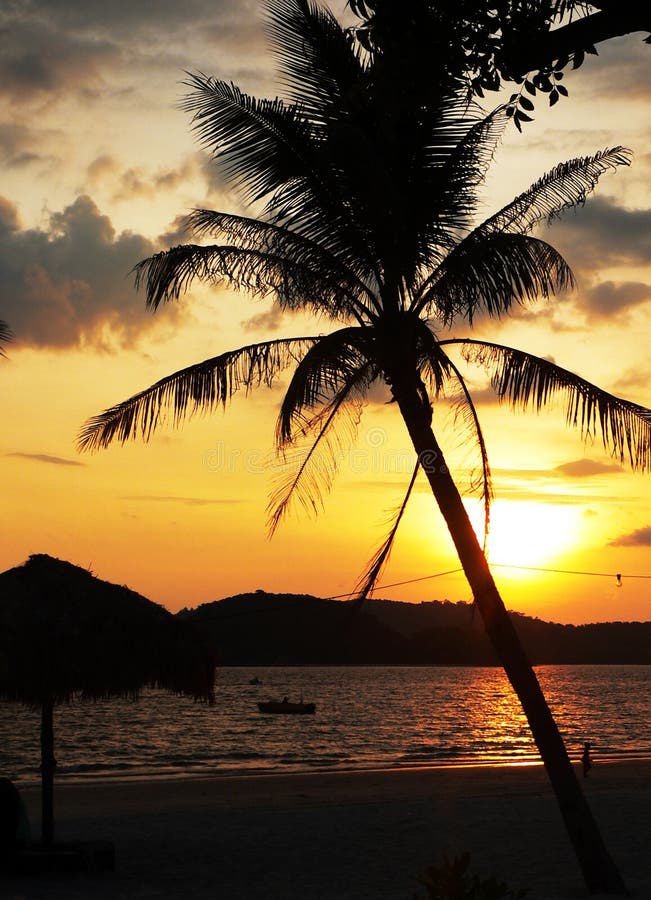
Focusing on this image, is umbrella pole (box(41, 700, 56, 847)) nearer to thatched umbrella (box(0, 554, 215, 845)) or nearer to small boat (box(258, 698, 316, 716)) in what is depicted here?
thatched umbrella (box(0, 554, 215, 845))

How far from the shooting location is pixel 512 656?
9539 mm

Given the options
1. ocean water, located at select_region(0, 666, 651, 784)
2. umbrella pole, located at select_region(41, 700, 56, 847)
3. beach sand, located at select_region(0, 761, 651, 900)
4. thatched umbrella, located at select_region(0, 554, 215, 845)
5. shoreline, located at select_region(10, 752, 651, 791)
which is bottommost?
ocean water, located at select_region(0, 666, 651, 784)

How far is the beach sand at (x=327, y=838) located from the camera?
413 inches

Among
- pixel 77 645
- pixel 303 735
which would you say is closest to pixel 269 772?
pixel 77 645

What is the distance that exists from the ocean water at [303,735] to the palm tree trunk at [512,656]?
13.2 meters

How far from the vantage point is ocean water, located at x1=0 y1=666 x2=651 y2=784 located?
127 ft

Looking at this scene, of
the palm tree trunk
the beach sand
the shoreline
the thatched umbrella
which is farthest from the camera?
the shoreline

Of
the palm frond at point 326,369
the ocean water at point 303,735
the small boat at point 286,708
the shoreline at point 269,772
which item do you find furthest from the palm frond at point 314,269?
the small boat at point 286,708

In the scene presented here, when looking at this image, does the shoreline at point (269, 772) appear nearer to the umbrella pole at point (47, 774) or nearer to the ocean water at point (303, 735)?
the ocean water at point (303, 735)

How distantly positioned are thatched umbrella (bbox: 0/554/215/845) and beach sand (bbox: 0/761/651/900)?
1.89 metres

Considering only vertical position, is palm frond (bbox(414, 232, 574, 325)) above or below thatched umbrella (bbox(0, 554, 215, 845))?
above

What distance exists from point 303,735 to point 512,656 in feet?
165

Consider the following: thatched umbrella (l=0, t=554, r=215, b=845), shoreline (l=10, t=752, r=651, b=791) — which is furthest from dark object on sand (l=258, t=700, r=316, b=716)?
thatched umbrella (l=0, t=554, r=215, b=845)

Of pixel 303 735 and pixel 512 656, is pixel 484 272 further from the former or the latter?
pixel 303 735
